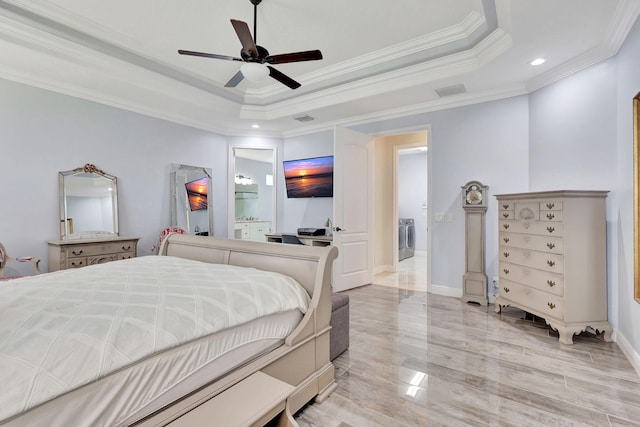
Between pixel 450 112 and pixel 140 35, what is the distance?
3752 millimetres

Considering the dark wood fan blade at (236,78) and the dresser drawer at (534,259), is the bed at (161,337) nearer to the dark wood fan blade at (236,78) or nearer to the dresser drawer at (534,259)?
the dark wood fan blade at (236,78)

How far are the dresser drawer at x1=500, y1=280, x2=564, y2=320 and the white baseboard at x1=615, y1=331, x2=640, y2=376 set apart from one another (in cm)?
41

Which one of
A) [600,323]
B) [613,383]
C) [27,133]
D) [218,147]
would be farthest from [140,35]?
[600,323]

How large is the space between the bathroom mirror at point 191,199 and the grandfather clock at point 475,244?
3.92m

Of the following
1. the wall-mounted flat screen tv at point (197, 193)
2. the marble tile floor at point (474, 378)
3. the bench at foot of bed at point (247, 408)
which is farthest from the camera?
the wall-mounted flat screen tv at point (197, 193)

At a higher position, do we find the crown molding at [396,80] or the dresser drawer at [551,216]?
the crown molding at [396,80]

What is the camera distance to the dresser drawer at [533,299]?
2691mm

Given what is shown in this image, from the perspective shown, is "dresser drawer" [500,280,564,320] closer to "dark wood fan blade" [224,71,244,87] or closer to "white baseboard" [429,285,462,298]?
"white baseboard" [429,285,462,298]

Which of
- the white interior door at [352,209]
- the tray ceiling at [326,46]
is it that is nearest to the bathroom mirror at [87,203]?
the tray ceiling at [326,46]

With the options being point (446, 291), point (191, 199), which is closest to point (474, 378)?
point (446, 291)

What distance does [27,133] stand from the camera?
10.9 feet

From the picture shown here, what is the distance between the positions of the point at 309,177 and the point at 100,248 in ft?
10.3

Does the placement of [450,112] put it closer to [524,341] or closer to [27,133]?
[524,341]

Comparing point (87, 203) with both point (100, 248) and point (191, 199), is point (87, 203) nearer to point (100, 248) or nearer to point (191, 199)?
point (100, 248)
